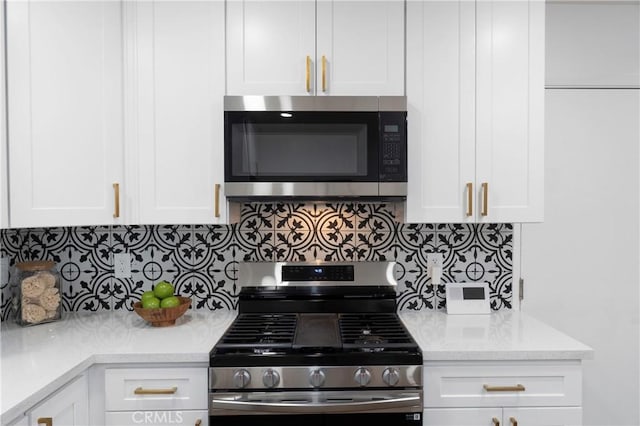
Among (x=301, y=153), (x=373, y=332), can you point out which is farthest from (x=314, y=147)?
(x=373, y=332)

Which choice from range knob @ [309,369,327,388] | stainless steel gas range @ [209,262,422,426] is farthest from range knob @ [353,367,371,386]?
range knob @ [309,369,327,388]

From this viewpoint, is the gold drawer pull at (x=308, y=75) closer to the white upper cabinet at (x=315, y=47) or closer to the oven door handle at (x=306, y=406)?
the white upper cabinet at (x=315, y=47)

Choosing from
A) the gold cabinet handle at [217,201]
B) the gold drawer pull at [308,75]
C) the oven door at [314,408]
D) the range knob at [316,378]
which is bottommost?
the oven door at [314,408]

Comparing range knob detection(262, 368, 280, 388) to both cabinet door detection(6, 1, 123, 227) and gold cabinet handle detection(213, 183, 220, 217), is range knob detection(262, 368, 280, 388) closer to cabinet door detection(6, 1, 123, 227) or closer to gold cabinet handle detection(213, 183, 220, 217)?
gold cabinet handle detection(213, 183, 220, 217)

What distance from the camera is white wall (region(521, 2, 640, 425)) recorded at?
2363 millimetres

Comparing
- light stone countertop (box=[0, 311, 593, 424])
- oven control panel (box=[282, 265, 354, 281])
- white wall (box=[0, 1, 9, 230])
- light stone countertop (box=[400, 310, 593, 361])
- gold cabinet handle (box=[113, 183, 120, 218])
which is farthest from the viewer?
oven control panel (box=[282, 265, 354, 281])

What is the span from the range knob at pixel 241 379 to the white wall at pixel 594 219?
1.52 metres

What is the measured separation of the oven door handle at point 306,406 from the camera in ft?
5.24

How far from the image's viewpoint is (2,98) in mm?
1547

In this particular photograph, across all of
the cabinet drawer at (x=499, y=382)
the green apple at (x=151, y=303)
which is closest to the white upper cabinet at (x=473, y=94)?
the cabinet drawer at (x=499, y=382)

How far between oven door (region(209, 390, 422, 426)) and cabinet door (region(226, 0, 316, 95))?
3.92ft

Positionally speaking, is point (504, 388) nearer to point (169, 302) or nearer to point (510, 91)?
point (510, 91)

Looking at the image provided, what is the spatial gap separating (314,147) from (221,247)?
0.73m

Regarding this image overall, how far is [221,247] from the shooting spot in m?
2.26
